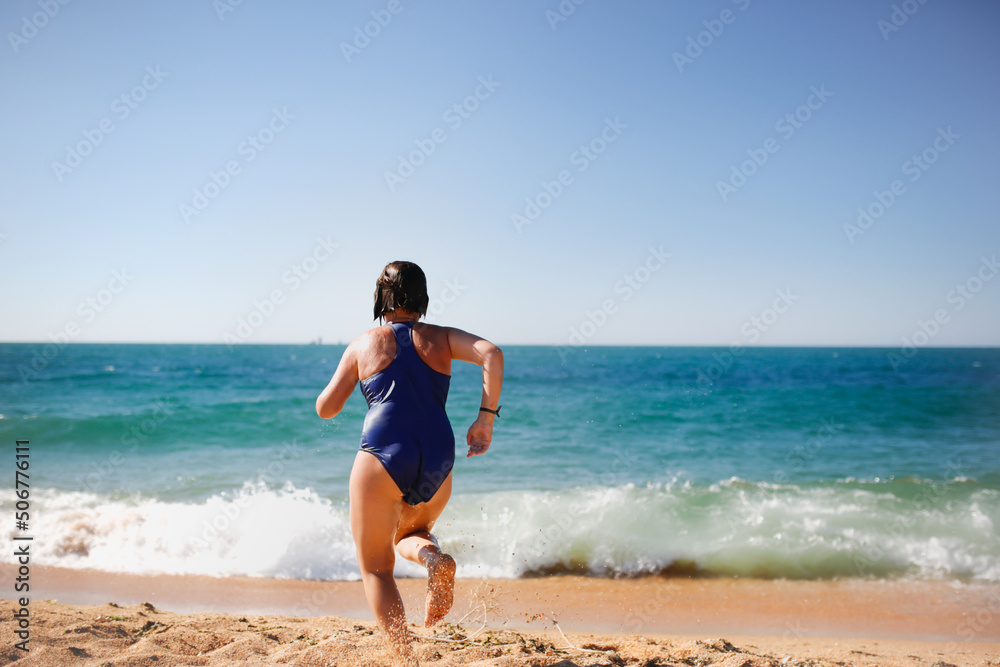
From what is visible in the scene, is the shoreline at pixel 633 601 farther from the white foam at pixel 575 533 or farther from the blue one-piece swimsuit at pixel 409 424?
the blue one-piece swimsuit at pixel 409 424

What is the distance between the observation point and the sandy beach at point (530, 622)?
3.17m

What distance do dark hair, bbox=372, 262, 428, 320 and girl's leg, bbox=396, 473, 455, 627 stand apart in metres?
0.86

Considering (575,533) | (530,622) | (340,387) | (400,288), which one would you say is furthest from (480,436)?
(575,533)

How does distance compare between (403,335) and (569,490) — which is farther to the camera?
(569,490)

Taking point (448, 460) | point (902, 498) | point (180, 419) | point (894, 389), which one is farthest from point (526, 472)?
point (894, 389)

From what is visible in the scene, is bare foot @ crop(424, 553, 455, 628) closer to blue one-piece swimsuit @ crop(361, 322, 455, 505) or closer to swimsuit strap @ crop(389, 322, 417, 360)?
blue one-piece swimsuit @ crop(361, 322, 455, 505)

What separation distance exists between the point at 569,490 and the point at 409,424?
19.6 feet

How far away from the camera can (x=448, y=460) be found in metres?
2.65

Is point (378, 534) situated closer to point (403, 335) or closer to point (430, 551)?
point (430, 551)

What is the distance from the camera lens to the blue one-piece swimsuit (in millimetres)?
2521

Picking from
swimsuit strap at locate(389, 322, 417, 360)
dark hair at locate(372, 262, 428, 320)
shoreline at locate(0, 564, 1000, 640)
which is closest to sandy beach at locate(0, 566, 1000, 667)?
shoreline at locate(0, 564, 1000, 640)

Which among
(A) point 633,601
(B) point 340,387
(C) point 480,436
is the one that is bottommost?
(A) point 633,601

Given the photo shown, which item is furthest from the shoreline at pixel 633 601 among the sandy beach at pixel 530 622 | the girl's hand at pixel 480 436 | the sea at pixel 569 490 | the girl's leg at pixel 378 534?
the girl's hand at pixel 480 436

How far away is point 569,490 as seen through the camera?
318 inches
